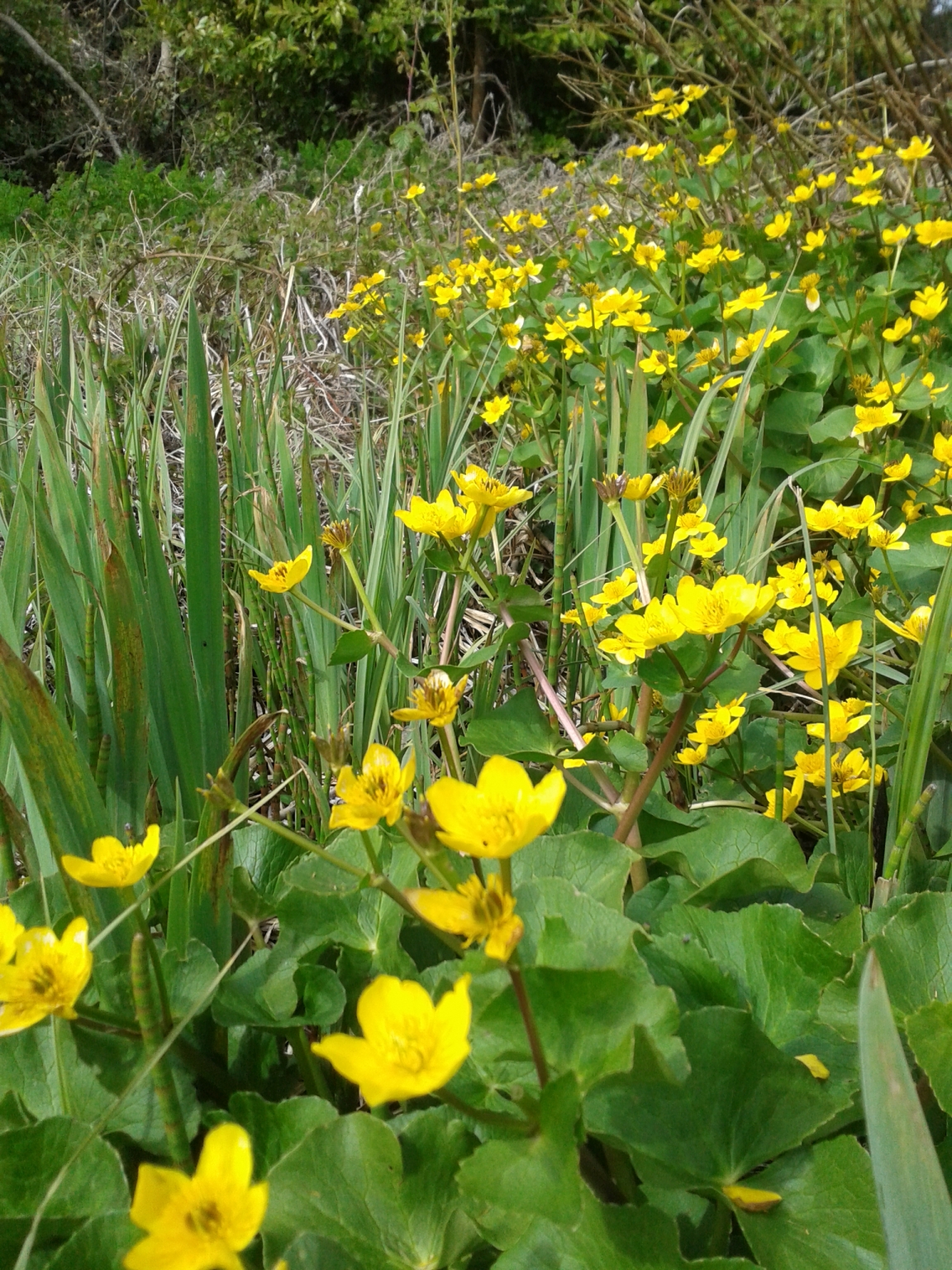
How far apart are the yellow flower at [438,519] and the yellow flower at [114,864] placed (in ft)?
1.20

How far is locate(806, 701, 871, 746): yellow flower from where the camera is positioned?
0.86m

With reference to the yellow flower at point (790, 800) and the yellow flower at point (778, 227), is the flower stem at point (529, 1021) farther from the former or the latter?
the yellow flower at point (778, 227)

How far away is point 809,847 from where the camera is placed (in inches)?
42.2

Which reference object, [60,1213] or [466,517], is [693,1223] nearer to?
[60,1213]

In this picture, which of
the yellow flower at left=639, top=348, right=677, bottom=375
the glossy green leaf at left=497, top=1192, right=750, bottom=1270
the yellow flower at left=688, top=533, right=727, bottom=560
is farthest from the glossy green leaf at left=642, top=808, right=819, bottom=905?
the yellow flower at left=639, top=348, right=677, bottom=375

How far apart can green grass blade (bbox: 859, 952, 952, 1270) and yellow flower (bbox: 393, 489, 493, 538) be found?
0.52m

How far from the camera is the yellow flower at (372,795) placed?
19.0 inches

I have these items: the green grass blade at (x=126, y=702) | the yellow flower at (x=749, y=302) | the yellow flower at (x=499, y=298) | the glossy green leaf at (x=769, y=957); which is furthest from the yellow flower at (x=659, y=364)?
the glossy green leaf at (x=769, y=957)

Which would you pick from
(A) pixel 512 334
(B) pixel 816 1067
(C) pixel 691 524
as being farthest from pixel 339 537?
(A) pixel 512 334

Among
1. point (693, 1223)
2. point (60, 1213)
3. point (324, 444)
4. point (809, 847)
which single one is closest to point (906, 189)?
point (324, 444)

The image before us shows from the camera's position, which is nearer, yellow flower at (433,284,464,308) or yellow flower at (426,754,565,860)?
yellow flower at (426,754,565,860)

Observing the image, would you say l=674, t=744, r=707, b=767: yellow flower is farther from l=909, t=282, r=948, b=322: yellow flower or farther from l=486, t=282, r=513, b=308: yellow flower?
l=486, t=282, r=513, b=308: yellow flower

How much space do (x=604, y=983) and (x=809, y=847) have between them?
0.70 m

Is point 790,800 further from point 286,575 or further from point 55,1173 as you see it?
point 55,1173
